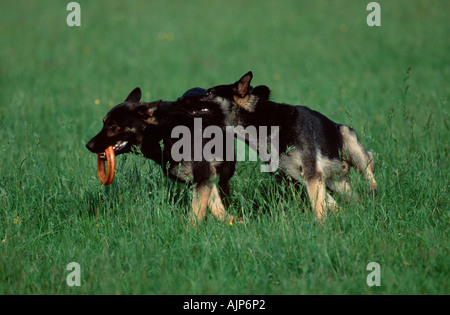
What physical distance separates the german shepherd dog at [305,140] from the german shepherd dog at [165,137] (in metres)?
0.22

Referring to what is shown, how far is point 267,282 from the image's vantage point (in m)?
3.72

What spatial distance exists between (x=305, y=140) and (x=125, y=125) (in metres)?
1.90

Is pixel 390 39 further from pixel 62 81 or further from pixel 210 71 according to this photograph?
pixel 62 81

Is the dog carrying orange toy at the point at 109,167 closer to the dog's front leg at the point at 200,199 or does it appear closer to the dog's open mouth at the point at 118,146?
the dog's open mouth at the point at 118,146

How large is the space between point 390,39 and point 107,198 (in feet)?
40.6

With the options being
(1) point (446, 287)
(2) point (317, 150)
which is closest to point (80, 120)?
(2) point (317, 150)

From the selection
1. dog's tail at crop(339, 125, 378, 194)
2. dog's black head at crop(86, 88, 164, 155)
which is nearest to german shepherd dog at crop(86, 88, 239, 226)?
dog's black head at crop(86, 88, 164, 155)

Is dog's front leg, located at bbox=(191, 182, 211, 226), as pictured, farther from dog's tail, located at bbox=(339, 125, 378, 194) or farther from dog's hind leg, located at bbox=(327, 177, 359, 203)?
dog's tail, located at bbox=(339, 125, 378, 194)

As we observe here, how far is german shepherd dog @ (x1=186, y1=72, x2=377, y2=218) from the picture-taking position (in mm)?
4941

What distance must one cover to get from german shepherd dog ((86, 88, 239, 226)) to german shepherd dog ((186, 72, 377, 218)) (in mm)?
219

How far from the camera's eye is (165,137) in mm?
5211

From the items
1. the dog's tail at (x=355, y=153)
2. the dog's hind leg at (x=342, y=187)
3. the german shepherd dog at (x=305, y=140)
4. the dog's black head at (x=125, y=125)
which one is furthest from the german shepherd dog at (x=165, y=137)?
the dog's tail at (x=355, y=153)

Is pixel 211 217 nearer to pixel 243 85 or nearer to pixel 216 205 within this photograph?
pixel 216 205

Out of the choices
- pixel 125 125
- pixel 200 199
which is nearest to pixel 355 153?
pixel 200 199
